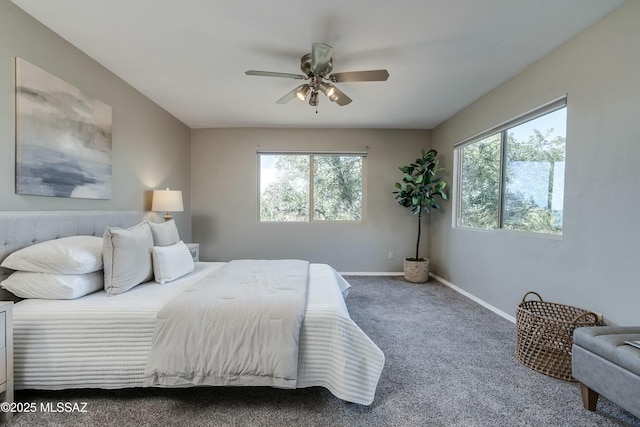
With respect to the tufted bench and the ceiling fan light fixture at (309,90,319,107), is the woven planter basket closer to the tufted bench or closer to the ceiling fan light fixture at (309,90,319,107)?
the tufted bench

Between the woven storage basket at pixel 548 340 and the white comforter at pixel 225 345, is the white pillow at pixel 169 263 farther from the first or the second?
the woven storage basket at pixel 548 340

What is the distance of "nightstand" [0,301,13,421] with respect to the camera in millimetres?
1349

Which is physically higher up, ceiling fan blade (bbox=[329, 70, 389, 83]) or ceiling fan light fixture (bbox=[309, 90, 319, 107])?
ceiling fan blade (bbox=[329, 70, 389, 83])

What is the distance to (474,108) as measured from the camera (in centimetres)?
337

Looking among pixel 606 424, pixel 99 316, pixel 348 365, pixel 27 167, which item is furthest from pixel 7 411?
pixel 606 424

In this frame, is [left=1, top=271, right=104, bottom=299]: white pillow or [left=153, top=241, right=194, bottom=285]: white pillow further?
[left=153, top=241, right=194, bottom=285]: white pillow

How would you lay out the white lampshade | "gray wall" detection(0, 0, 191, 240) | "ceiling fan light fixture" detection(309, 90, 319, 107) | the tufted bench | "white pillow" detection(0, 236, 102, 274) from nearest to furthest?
the tufted bench < "white pillow" detection(0, 236, 102, 274) < "gray wall" detection(0, 0, 191, 240) < "ceiling fan light fixture" detection(309, 90, 319, 107) < the white lampshade

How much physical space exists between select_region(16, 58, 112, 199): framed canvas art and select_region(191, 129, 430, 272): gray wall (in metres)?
1.95

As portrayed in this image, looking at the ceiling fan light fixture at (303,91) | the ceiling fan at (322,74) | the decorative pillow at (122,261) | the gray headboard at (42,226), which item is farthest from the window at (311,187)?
the decorative pillow at (122,261)

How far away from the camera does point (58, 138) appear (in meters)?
2.09

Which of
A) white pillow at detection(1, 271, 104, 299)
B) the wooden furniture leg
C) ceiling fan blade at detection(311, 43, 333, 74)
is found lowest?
the wooden furniture leg

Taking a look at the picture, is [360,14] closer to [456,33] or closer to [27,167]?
[456,33]

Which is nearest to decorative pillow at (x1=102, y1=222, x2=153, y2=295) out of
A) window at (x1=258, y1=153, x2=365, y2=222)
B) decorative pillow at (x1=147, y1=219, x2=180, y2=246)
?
decorative pillow at (x1=147, y1=219, x2=180, y2=246)

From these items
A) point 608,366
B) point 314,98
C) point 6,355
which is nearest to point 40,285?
point 6,355
